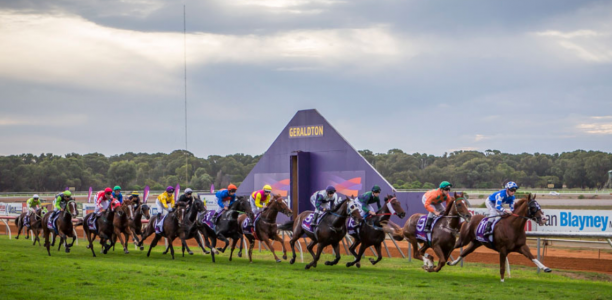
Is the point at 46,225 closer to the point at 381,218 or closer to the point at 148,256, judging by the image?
the point at 148,256

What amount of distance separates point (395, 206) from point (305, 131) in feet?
39.7

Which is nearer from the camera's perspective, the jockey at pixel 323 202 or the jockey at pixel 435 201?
the jockey at pixel 435 201

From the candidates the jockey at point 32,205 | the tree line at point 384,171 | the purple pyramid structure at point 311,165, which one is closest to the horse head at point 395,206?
the purple pyramid structure at point 311,165

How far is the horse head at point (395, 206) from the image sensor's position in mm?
11984

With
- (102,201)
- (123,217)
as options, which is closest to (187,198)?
(123,217)

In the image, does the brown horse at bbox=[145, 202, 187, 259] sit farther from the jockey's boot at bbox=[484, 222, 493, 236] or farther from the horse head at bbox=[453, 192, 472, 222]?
the jockey's boot at bbox=[484, 222, 493, 236]

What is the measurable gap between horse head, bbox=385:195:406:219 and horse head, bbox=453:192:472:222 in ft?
3.31

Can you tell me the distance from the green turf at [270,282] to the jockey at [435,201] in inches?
43.8

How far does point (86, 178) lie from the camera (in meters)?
66.5

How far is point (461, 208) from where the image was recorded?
11484 mm

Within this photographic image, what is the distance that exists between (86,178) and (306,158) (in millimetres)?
49134

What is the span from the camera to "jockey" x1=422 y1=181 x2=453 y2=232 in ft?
40.0

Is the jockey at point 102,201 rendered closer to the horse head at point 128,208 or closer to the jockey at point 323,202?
the horse head at point 128,208

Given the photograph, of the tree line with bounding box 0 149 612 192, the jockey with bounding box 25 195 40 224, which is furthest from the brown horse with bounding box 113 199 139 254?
the tree line with bounding box 0 149 612 192
